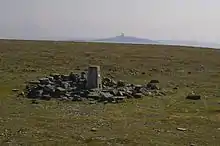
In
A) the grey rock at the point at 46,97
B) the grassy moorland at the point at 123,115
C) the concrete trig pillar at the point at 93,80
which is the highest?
the concrete trig pillar at the point at 93,80

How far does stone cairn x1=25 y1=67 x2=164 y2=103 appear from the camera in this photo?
72.6ft

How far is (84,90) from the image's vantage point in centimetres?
2362

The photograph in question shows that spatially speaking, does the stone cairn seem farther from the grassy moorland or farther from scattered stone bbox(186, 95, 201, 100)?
scattered stone bbox(186, 95, 201, 100)

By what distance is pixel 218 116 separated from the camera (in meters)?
18.3

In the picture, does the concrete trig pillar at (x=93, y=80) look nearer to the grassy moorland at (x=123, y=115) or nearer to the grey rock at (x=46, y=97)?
the grey rock at (x=46, y=97)

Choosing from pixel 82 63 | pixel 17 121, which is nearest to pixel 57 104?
pixel 17 121

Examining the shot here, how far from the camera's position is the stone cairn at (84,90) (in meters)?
22.1

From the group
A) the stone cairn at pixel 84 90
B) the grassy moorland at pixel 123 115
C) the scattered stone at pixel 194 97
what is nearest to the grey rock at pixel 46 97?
the stone cairn at pixel 84 90

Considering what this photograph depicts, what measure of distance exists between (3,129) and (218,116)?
26.9 ft

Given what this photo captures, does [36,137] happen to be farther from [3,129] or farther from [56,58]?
[56,58]

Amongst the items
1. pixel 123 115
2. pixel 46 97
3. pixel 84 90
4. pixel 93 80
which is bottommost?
pixel 123 115

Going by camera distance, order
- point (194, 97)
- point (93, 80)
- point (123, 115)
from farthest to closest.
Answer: point (93, 80) < point (194, 97) < point (123, 115)

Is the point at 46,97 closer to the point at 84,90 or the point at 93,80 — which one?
the point at 84,90

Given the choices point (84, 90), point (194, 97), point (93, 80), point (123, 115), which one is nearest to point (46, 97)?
point (84, 90)
